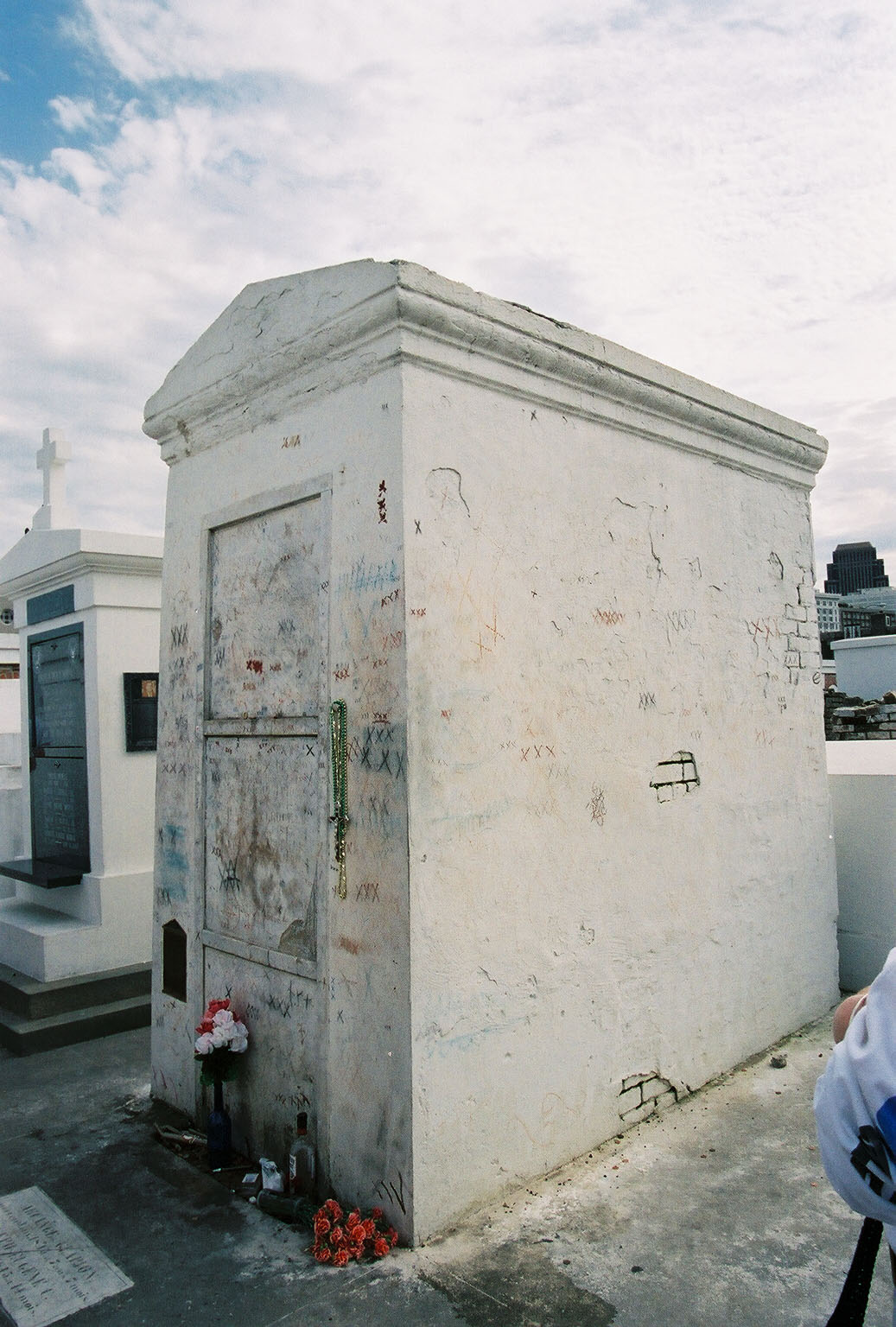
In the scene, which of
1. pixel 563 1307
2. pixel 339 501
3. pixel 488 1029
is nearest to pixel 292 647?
pixel 339 501

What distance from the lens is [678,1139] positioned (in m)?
3.90

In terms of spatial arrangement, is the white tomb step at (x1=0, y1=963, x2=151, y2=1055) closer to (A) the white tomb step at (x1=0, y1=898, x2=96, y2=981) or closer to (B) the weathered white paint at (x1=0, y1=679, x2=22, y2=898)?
(A) the white tomb step at (x1=0, y1=898, x2=96, y2=981)

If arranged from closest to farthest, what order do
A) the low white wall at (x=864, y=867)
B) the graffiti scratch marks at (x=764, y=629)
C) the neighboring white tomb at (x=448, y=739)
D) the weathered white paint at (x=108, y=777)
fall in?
the neighboring white tomb at (x=448, y=739)
the graffiti scratch marks at (x=764, y=629)
the low white wall at (x=864, y=867)
the weathered white paint at (x=108, y=777)

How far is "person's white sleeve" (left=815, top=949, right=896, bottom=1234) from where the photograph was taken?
3.62ft

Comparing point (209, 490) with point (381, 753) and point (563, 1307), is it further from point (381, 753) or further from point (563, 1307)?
point (563, 1307)

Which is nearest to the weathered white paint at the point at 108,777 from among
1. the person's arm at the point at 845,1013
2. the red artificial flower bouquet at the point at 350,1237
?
the red artificial flower bouquet at the point at 350,1237

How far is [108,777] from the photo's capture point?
5988 millimetres

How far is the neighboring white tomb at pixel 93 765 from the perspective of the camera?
231 inches

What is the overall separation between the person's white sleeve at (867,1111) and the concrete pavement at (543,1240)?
77.8 inches

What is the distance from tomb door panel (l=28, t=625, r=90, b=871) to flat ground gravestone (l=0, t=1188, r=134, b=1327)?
2.92m

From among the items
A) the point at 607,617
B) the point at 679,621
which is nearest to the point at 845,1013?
the point at 607,617

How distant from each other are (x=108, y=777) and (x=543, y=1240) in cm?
A: 403

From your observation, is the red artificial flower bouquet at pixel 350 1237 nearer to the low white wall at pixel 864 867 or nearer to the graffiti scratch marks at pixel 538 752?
the graffiti scratch marks at pixel 538 752

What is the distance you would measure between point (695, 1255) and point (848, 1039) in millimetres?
2364
